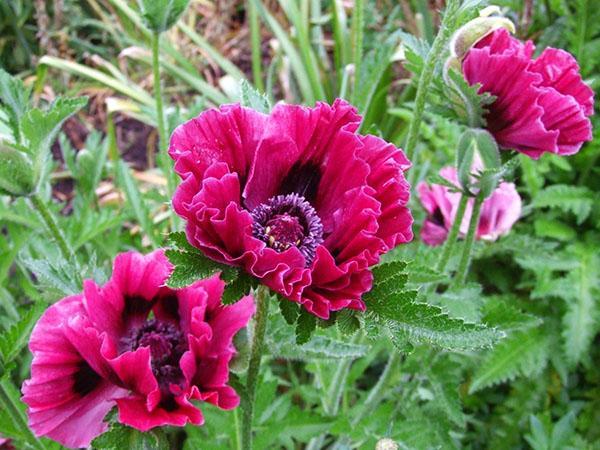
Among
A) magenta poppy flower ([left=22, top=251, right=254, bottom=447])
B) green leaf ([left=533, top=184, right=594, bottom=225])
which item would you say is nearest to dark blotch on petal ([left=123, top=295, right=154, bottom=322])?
magenta poppy flower ([left=22, top=251, right=254, bottom=447])

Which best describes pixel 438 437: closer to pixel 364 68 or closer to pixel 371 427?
pixel 371 427

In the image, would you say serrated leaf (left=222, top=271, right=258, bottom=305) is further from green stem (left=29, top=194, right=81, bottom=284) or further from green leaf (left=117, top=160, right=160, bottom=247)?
green leaf (left=117, top=160, right=160, bottom=247)

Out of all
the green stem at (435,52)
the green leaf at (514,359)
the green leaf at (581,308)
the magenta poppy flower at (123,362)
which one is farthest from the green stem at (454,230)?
the green leaf at (581,308)

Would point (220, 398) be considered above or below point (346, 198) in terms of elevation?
below

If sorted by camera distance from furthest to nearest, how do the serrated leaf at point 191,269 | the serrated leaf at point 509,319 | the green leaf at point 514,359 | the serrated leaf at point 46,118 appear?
the green leaf at point 514,359, the serrated leaf at point 509,319, the serrated leaf at point 46,118, the serrated leaf at point 191,269

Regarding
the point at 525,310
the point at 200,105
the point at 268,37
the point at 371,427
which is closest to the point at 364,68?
the point at 200,105

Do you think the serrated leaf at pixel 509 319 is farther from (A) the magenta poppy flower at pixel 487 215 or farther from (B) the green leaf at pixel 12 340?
(B) the green leaf at pixel 12 340

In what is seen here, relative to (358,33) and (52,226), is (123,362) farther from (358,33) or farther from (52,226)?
(358,33)
